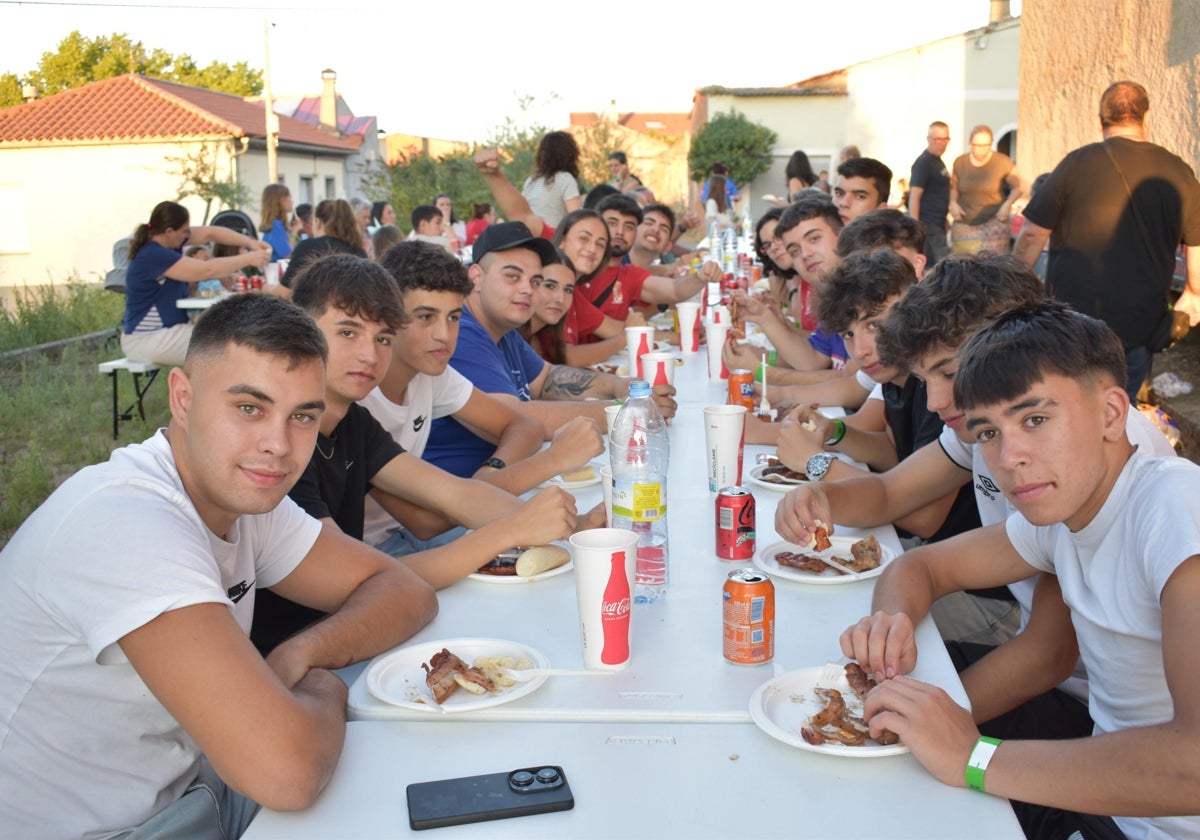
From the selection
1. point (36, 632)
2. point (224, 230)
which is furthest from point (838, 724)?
point (224, 230)

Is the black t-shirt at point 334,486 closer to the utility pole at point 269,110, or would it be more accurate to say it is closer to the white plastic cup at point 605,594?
the white plastic cup at point 605,594

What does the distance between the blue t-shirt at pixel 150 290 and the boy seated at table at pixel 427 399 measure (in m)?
4.75

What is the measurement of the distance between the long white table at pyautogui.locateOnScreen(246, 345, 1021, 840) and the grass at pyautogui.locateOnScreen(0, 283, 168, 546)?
423cm

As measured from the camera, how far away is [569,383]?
14.9ft

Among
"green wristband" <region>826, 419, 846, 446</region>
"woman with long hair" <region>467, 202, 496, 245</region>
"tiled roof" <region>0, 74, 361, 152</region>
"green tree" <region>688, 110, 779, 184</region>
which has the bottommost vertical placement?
"green wristband" <region>826, 419, 846, 446</region>

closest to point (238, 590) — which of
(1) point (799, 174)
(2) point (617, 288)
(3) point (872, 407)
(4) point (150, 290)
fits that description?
(3) point (872, 407)

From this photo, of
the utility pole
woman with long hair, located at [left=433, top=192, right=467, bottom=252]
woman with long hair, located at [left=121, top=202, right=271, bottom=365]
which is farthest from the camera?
the utility pole

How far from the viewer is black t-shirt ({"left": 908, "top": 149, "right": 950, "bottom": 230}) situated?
9930 millimetres

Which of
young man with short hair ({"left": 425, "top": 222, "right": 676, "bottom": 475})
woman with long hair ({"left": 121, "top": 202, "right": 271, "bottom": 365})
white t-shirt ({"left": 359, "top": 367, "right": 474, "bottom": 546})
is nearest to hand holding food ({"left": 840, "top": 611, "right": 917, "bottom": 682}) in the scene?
white t-shirt ({"left": 359, "top": 367, "right": 474, "bottom": 546})

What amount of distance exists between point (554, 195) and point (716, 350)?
3630mm

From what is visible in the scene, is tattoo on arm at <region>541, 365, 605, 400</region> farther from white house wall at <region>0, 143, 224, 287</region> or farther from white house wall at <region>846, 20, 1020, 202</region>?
white house wall at <region>0, 143, 224, 287</region>

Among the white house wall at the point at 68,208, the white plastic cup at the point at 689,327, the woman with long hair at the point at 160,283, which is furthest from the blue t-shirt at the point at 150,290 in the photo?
the white house wall at the point at 68,208

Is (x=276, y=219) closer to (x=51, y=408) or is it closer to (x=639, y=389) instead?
(x=51, y=408)

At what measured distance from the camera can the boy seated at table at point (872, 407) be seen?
2854mm
